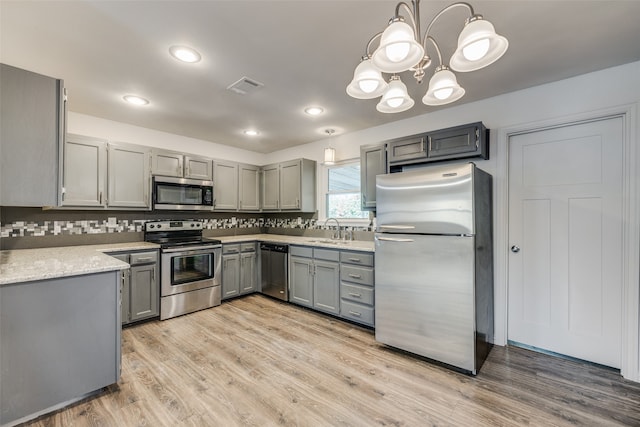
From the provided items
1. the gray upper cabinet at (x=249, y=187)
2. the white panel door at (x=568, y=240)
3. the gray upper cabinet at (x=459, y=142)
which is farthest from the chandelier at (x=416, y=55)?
the gray upper cabinet at (x=249, y=187)

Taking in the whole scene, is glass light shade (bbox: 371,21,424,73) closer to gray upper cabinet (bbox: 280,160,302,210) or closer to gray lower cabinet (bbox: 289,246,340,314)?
gray lower cabinet (bbox: 289,246,340,314)

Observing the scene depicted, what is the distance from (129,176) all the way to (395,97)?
3312 mm

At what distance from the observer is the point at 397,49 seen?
1.24 metres

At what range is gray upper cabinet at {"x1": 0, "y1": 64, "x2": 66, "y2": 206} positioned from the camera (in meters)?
1.69

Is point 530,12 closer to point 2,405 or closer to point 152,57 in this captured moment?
point 152,57

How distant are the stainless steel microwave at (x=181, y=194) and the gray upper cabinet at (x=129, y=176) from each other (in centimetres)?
12

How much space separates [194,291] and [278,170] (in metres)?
2.23

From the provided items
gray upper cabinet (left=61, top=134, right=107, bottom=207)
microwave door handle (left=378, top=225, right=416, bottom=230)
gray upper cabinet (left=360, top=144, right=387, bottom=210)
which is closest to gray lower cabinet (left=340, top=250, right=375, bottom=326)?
microwave door handle (left=378, top=225, right=416, bottom=230)

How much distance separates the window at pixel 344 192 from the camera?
4039 millimetres

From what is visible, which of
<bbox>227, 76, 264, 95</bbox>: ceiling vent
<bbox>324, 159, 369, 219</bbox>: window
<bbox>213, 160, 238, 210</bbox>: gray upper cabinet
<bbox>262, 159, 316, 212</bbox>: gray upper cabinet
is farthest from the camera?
<bbox>262, 159, 316, 212</bbox>: gray upper cabinet

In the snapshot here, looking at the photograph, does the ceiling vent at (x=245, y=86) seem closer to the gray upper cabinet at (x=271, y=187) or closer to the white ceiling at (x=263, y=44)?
the white ceiling at (x=263, y=44)

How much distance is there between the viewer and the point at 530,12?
1.63 meters

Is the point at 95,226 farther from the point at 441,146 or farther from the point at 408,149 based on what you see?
the point at 441,146

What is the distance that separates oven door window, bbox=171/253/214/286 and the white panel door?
356 centimetres
